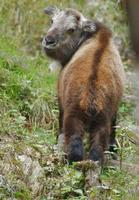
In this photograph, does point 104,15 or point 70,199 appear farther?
point 104,15

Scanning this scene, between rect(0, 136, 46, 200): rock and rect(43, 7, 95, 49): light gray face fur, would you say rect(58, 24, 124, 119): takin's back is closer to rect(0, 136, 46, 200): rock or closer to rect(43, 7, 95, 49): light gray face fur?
rect(43, 7, 95, 49): light gray face fur

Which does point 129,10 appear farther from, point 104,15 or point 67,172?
point 104,15

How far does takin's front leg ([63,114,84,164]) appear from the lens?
5258mm

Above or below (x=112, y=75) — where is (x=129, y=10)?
above

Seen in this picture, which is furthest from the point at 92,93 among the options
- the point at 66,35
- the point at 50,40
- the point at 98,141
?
the point at 66,35

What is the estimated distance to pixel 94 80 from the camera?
5586mm

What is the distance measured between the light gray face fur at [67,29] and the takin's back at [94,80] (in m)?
0.51

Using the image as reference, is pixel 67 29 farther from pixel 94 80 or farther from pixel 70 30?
pixel 94 80

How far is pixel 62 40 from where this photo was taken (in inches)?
270

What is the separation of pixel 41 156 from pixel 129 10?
429cm

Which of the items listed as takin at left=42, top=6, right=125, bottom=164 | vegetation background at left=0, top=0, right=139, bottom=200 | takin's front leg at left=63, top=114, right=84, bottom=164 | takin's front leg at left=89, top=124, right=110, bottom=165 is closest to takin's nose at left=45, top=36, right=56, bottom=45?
takin at left=42, top=6, right=125, bottom=164

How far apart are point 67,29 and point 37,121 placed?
1.45 metres

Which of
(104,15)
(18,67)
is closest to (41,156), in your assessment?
(18,67)

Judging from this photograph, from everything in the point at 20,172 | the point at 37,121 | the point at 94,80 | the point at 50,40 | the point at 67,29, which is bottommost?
the point at 37,121
